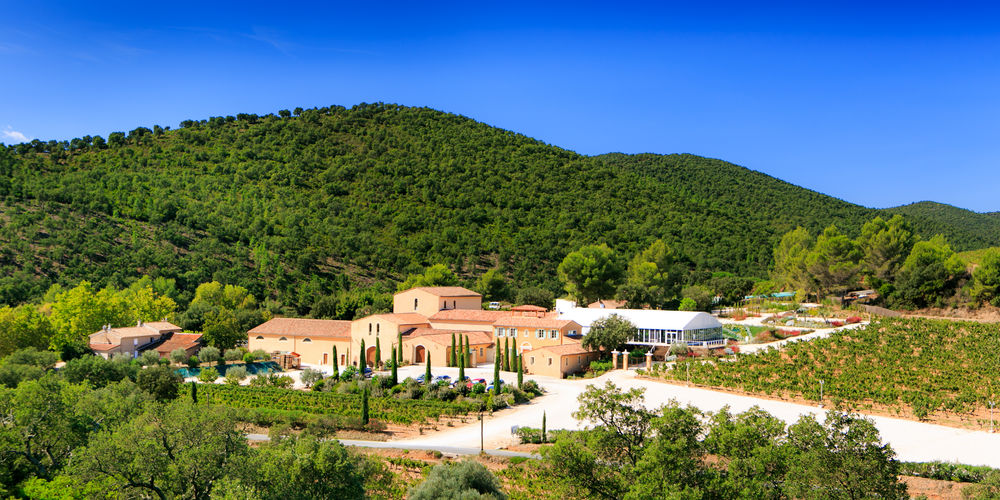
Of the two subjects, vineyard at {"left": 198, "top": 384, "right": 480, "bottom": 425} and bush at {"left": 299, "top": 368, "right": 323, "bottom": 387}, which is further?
bush at {"left": 299, "top": 368, "right": 323, "bottom": 387}

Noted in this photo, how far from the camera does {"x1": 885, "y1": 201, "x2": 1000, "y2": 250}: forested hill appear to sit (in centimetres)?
9356

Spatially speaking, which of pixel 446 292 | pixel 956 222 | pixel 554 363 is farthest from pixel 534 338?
pixel 956 222

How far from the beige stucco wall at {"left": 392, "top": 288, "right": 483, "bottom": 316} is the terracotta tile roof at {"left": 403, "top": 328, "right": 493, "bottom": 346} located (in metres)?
3.80

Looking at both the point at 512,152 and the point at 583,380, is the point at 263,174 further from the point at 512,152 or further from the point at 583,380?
the point at 583,380

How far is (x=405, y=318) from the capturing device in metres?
48.2

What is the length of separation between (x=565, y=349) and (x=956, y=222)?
10398 centimetres

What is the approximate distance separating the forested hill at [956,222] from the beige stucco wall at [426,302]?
56.7 meters

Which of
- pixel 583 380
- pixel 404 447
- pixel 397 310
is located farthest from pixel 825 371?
pixel 397 310

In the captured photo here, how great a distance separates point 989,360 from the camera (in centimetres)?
3631

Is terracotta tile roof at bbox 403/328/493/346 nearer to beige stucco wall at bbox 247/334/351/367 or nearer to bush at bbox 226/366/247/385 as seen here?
beige stucco wall at bbox 247/334/351/367

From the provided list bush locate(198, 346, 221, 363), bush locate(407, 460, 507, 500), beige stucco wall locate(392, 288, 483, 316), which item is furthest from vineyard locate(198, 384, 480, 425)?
beige stucco wall locate(392, 288, 483, 316)

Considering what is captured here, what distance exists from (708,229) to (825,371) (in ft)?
165

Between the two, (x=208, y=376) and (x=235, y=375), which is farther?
(x=235, y=375)

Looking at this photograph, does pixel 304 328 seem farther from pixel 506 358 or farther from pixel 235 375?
pixel 506 358
